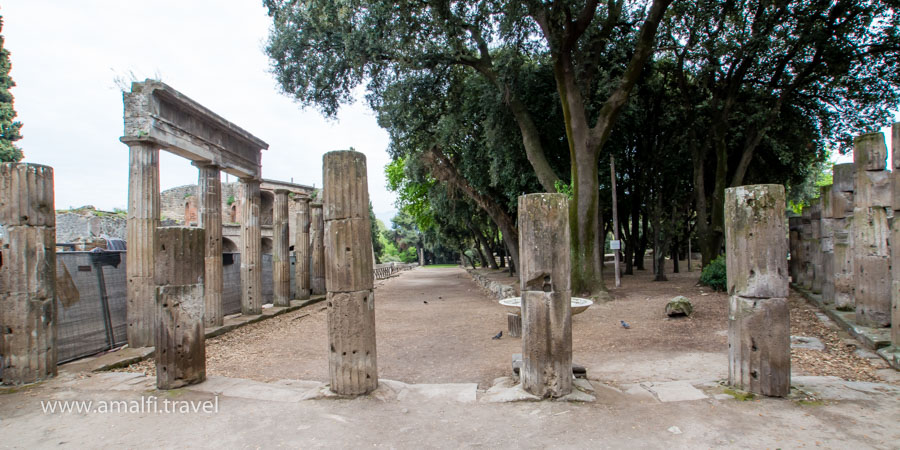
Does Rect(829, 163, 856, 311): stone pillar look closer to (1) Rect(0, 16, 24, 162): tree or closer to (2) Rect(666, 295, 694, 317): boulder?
(2) Rect(666, 295, 694, 317): boulder

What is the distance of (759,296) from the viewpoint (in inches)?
192

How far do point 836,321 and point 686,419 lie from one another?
21.8 ft

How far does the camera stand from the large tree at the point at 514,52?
11625 millimetres

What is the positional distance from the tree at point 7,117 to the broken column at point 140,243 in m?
17.0

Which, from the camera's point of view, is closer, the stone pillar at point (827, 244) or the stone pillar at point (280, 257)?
the stone pillar at point (827, 244)

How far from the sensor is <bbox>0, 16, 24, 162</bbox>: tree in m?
19.7

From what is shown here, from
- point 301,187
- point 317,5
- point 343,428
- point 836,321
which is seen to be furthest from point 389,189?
point 343,428

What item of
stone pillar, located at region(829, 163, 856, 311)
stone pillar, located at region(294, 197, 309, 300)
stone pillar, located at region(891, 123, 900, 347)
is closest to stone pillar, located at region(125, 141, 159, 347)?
stone pillar, located at region(294, 197, 309, 300)

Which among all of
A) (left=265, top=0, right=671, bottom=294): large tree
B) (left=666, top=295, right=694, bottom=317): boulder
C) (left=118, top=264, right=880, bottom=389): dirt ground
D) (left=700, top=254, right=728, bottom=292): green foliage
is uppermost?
(left=265, top=0, right=671, bottom=294): large tree

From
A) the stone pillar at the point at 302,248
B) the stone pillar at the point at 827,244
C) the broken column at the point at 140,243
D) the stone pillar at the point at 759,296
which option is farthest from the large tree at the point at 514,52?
the stone pillar at the point at 759,296

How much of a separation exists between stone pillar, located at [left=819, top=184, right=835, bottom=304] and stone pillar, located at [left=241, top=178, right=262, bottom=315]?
1254cm

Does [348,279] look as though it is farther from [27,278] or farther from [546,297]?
[27,278]

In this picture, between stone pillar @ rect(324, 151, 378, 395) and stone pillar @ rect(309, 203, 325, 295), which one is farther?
stone pillar @ rect(309, 203, 325, 295)

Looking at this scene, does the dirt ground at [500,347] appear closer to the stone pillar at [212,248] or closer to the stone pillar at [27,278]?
the stone pillar at [212,248]
